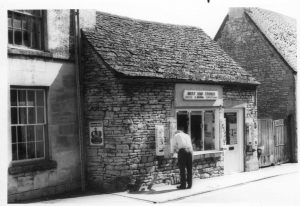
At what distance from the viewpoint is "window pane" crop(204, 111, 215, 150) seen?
554 inches

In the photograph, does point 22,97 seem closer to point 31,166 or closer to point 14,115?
point 14,115

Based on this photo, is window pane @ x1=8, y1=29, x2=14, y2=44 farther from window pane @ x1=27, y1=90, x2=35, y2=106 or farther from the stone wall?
the stone wall

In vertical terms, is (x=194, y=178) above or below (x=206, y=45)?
below

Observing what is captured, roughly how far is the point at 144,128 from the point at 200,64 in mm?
3680

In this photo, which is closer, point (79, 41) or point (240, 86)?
point (79, 41)

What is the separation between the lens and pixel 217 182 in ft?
43.1

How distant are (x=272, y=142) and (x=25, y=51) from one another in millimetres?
11047

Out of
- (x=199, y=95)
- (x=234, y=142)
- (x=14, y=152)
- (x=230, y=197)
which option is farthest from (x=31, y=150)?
(x=234, y=142)

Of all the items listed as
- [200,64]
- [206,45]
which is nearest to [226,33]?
[206,45]

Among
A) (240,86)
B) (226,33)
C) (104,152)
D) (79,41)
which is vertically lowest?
(104,152)

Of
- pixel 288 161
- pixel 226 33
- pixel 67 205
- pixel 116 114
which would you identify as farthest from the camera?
pixel 226 33

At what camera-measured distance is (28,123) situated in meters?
11.1

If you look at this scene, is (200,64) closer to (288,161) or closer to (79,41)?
(79,41)

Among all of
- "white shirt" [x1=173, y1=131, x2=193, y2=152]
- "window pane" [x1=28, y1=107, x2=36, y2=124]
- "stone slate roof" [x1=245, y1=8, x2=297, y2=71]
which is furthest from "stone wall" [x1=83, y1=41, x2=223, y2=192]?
"stone slate roof" [x1=245, y1=8, x2=297, y2=71]
